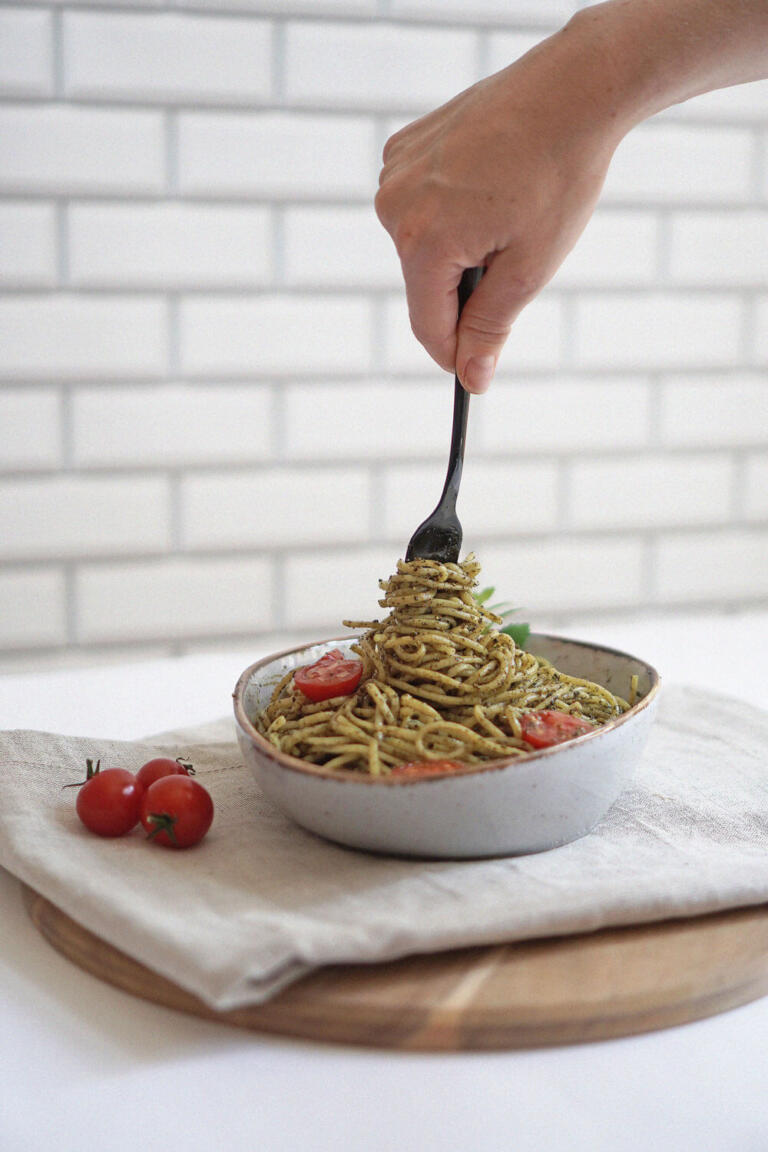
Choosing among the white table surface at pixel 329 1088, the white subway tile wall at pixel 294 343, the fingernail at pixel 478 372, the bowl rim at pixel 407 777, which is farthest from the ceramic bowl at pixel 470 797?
the white subway tile wall at pixel 294 343

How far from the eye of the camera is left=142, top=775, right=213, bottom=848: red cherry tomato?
919 mm

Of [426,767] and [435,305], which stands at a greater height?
[435,305]

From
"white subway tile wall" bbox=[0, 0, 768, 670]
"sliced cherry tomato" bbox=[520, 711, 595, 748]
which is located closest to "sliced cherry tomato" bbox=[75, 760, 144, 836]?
"sliced cherry tomato" bbox=[520, 711, 595, 748]

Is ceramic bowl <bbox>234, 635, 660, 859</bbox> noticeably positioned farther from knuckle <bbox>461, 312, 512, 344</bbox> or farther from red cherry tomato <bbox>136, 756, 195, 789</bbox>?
knuckle <bbox>461, 312, 512, 344</bbox>

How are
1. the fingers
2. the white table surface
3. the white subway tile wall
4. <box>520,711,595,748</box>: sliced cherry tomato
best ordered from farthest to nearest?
the white subway tile wall, the fingers, <box>520,711,595,748</box>: sliced cherry tomato, the white table surface

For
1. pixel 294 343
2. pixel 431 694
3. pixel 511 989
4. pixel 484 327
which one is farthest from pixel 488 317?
pixel 294 343

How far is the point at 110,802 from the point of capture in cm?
94

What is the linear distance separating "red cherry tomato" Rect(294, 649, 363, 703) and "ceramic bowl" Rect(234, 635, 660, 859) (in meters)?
0.10

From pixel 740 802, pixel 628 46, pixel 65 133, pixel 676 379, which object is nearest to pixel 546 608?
pixel 676 379

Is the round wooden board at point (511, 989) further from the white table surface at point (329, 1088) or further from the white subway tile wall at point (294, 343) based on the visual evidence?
the white subway tile wall at point (294, 343)

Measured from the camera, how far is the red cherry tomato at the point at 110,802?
36.9 inches

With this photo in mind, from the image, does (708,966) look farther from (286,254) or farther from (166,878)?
(286,254)

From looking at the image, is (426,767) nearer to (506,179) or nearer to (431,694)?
(431,694)

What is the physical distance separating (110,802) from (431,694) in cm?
28
